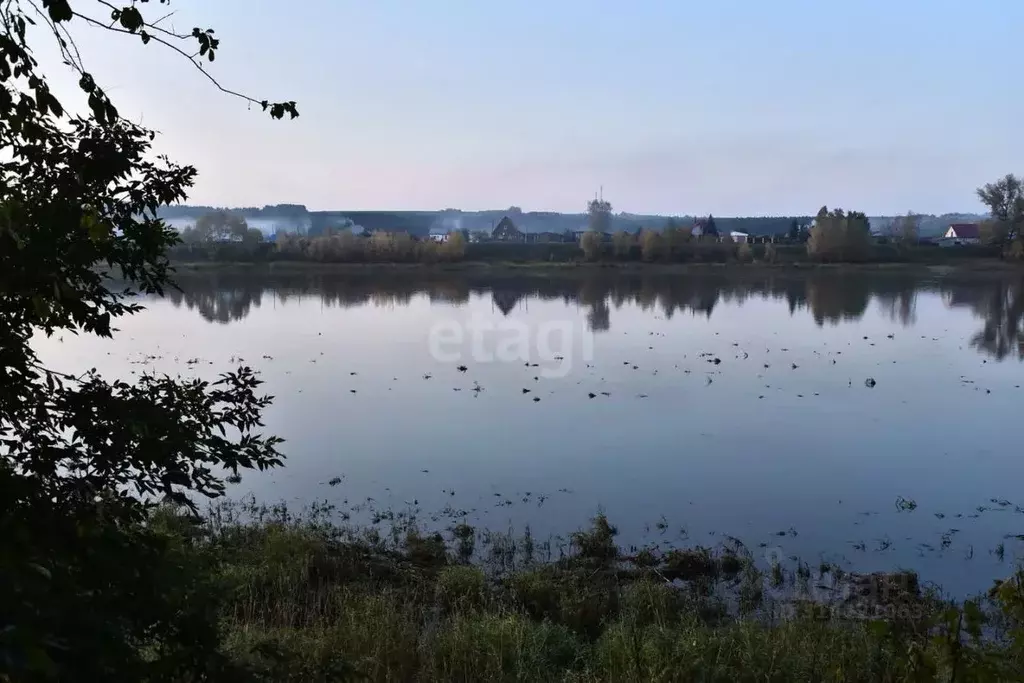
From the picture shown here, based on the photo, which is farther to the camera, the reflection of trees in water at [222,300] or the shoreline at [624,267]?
the shoreline at [624,267]

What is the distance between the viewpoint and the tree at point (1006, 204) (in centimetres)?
6147

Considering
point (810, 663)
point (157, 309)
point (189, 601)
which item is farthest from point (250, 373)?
point (157, 309)

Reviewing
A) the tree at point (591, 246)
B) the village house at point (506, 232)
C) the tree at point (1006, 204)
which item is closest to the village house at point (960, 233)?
the tree at point (1006, 204)

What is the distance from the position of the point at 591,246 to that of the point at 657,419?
166ft

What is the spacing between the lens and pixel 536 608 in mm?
5969

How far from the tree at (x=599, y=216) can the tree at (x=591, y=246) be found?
46430 mm

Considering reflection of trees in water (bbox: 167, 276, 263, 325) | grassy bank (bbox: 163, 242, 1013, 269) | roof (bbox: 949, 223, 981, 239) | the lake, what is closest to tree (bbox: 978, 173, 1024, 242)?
grassy bank (bbox: 163, 242, 1013, 269)

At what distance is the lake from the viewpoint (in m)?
8.15

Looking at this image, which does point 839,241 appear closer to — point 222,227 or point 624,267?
point 624,267

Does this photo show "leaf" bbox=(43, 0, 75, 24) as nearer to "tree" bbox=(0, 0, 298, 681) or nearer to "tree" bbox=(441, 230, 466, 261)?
"tree" bbox=(0, 0, 298, 681)

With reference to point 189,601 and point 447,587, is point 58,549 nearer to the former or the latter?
point 189,601

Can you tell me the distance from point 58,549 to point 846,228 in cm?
6429

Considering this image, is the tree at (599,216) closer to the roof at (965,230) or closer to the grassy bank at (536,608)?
the roof at (965,230)

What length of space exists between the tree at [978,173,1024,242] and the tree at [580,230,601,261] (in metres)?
32.3
